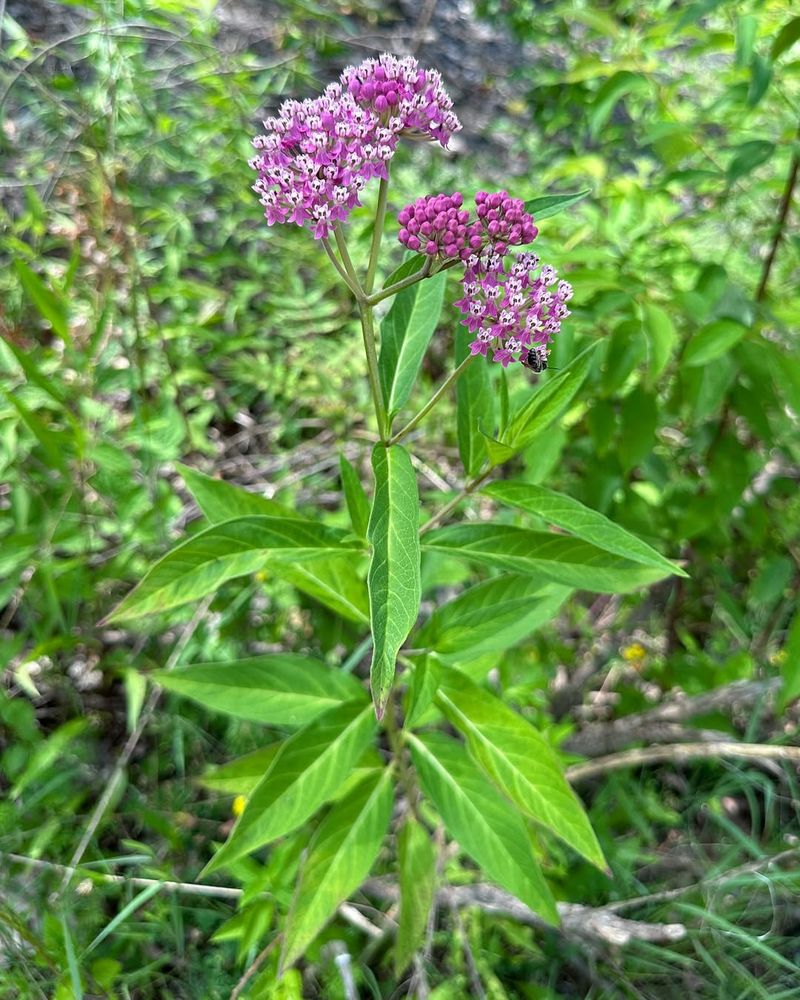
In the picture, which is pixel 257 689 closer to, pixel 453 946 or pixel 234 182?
pixel 453 946

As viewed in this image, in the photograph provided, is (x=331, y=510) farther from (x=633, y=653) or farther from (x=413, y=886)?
(x=413, y=886)

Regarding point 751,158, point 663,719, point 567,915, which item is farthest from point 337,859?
point 751,158

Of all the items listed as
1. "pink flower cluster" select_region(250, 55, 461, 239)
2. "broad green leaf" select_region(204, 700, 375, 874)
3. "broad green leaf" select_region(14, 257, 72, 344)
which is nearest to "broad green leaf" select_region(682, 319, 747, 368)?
"pink flower cluster" select_region(250, 55, 461, 239)

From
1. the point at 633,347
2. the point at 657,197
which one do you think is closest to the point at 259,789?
the point at 633,347

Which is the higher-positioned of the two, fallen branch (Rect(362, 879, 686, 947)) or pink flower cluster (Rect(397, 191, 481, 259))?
pink flower cluster (Rect(397, 191, 481, 259))

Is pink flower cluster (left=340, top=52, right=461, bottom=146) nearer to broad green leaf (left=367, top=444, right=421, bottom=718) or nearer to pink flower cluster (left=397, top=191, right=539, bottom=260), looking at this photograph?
pink flower cluster (left=397, top=191, right=539, bottom=260)

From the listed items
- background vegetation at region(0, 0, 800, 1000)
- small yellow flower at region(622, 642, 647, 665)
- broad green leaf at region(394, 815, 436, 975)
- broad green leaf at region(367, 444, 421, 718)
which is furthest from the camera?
small yellow flower at region(622, 642, 647, 665)

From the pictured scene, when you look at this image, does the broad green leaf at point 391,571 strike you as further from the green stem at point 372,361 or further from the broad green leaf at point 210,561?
the broad green leaf at point 210,561
